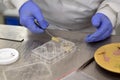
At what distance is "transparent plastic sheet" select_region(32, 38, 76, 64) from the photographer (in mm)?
734

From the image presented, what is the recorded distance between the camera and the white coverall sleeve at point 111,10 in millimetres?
890

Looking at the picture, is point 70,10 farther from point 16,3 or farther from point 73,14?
point 16,3

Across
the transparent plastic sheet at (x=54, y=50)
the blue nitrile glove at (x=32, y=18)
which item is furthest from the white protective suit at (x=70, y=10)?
the transparent plastic sheet at (x=54, y=50)

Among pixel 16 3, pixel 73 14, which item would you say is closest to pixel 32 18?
pixel 16 3

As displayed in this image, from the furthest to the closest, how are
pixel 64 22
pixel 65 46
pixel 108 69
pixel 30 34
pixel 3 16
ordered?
pixel 3 16, pixel 64 22, pixel 30 34, pixel 65 46, pixel 108 69

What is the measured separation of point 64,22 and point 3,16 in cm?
87

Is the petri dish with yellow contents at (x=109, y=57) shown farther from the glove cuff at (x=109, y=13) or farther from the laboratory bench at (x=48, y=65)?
the glove cuff at (x=109, y=13)

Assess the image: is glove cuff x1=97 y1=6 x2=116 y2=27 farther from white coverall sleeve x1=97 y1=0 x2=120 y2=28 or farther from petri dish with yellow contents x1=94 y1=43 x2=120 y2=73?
petri dish with yellow contents x1=94 y1=43 x2=120 y2=73

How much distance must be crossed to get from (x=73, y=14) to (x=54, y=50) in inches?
11.4

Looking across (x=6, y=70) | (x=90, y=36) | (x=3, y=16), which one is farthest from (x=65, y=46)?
(x=3, y=16)

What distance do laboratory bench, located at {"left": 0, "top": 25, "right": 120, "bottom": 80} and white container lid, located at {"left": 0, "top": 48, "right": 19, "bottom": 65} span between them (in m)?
0.01

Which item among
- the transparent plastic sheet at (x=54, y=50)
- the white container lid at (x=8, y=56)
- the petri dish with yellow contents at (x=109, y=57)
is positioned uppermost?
the petri dish with yellow contents at (x=109, y=57)

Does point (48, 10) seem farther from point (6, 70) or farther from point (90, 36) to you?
point (6, 70)

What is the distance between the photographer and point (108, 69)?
2.15 ft
